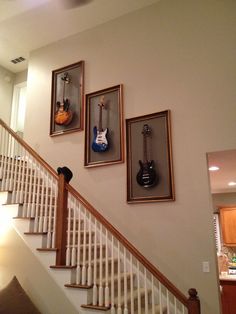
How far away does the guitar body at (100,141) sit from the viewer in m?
4.66

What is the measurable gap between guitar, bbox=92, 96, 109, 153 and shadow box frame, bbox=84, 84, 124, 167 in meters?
0.04

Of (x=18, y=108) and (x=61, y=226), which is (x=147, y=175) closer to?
(x=61, y=226)

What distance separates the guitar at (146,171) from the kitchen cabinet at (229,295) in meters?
2.53

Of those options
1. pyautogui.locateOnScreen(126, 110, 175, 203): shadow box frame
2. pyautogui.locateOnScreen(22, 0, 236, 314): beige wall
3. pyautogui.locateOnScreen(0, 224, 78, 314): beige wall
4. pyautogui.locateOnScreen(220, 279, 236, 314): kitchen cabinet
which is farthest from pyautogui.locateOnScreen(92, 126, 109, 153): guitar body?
pyautogui.locateOnScreen(220, 279, 236, 314): kitchen cabinet

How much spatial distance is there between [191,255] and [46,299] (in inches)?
74.2

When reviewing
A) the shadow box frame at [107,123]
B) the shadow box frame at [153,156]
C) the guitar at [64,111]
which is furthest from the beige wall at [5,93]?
the shadow box frame at [153,156]

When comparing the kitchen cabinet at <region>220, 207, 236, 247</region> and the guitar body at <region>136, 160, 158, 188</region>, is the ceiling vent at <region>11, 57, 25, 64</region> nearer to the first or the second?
the guitar body at <region>136, 160, 158, 188</region>

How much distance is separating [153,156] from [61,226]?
166cm

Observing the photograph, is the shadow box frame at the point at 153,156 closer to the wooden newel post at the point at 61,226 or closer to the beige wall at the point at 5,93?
the wooden newel post at the point at 61,226

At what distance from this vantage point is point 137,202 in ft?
13.7

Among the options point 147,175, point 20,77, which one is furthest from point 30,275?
point 20,77

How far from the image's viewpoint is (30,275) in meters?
3.63

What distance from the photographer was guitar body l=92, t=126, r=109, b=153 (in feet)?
15.3

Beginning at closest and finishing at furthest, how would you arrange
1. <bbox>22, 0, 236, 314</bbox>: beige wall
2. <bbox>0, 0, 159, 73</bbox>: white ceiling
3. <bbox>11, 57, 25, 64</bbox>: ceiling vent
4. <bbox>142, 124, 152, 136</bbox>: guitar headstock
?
<bbox>22, 0, 236, 314</bbox>: beige wall
<bbox>142, 124, 152, 136</bbox>: guitar headstock
<bbox>0, 0, 159, 73</bbox>: white ceiling
<bbox>11, 57, 25, 64</bbox>: ceiling vent
